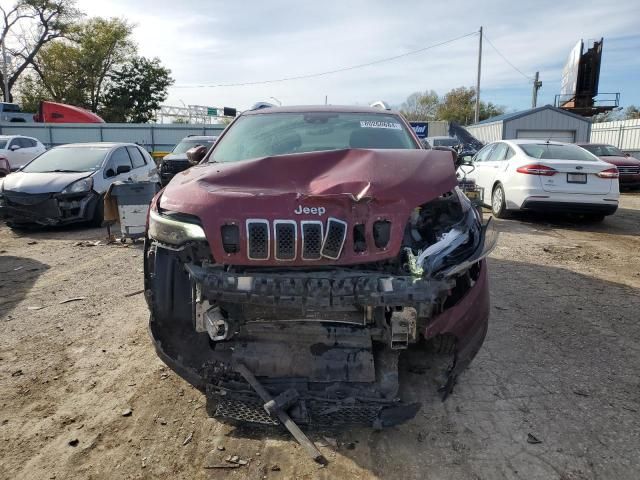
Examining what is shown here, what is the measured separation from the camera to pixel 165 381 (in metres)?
3.10

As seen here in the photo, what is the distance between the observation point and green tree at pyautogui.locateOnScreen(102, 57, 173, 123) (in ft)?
127

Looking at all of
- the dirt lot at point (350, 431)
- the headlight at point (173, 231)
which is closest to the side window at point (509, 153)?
the dirt lot at point (350, 431)

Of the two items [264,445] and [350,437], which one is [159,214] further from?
[350,437]

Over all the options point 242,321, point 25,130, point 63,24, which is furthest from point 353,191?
point 63,24

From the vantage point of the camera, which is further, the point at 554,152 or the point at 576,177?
the point at 554,152

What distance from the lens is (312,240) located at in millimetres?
2334

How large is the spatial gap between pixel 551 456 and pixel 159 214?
2.35m

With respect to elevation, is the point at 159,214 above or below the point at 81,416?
above

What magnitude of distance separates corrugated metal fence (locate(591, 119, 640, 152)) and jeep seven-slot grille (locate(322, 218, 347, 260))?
28684 millimetres

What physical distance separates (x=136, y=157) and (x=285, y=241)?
29.6ft

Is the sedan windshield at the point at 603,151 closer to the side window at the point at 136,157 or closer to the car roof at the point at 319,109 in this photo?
the side window at the point at 136,157

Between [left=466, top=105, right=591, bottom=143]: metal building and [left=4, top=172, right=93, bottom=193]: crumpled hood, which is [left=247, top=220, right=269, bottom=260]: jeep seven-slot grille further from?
[left=466, top=105, right=591, bottom=143]: metal building

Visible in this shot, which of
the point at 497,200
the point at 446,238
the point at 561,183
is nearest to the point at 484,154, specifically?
the point at 497,200

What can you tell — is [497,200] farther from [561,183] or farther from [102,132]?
[102,132]
